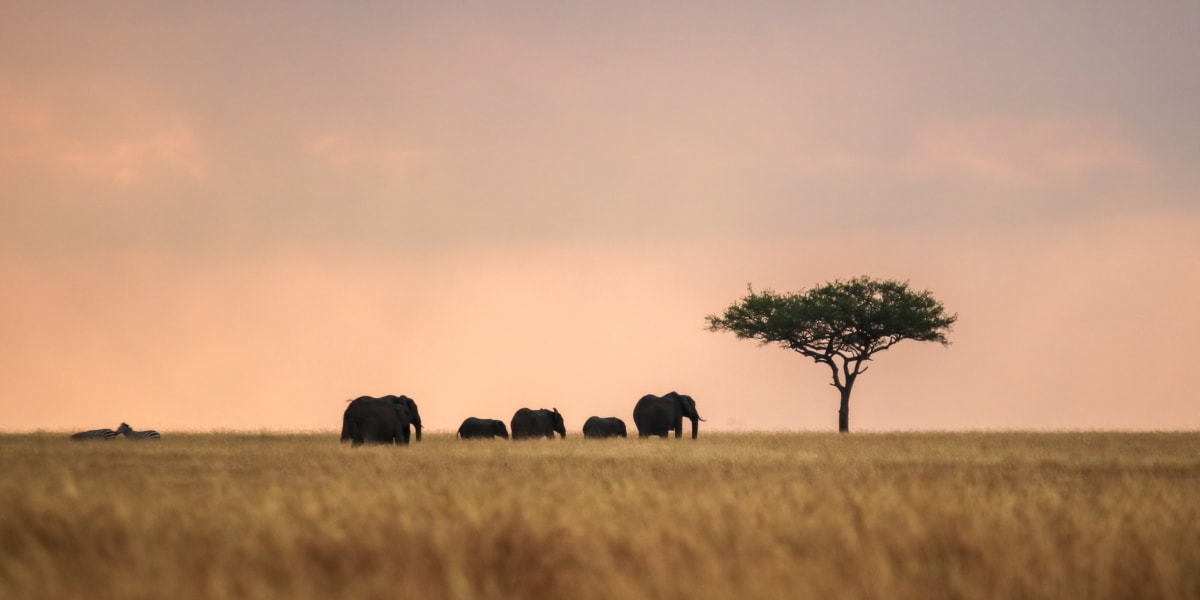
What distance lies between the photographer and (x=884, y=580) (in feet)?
27.7

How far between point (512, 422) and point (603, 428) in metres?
3.46

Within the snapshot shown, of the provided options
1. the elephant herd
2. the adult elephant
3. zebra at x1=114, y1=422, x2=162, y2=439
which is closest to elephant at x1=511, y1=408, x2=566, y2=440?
the elephant herd

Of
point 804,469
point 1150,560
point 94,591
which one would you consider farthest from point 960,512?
point 804,469

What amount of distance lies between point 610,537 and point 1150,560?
443 cm

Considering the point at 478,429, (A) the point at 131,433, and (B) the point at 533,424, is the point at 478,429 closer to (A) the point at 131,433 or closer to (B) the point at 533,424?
(B) the point at 533,424

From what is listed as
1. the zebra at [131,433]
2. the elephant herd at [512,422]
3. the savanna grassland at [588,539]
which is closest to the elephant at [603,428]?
the elephant herd at [512,422]

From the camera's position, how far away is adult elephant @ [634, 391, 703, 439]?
Answer: 150 feet

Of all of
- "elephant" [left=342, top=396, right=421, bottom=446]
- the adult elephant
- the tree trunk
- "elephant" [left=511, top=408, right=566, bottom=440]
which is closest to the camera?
"elephant" [left=342, top=396, right=421, bottom=446]

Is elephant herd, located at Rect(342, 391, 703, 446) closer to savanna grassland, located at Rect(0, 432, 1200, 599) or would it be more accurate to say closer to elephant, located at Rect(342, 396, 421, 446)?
elephant, located at Rect(342, 396, 421, 446)

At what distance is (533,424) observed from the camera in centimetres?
4162

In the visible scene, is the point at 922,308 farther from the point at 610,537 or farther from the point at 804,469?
the point at 610,537

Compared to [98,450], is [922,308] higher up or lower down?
higher up

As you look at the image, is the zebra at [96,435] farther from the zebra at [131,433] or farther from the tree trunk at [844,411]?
the tree trunk at [844,411]

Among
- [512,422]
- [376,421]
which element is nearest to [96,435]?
[376,421]
